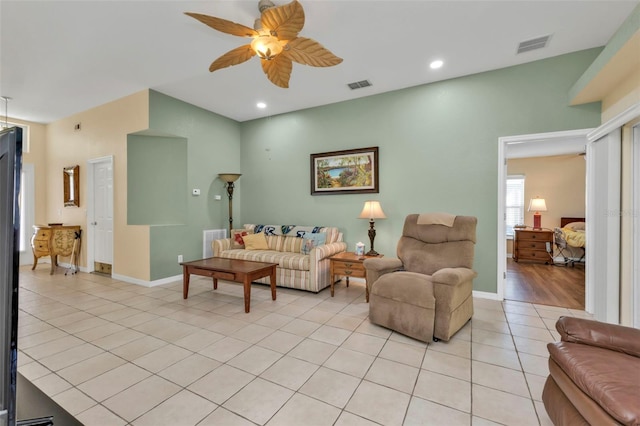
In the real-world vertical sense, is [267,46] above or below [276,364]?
above

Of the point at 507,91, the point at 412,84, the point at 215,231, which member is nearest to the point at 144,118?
the point at 215,231

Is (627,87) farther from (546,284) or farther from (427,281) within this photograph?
(546,284)

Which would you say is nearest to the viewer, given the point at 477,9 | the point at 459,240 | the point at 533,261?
the point at 477,9

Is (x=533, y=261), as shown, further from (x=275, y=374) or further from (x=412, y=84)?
(x=275, y=374)

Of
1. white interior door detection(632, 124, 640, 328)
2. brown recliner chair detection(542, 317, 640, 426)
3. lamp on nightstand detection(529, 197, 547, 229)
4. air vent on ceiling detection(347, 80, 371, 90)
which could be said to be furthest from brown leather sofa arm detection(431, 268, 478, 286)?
lamp on nightstand detection(529, 197, 547, 229)

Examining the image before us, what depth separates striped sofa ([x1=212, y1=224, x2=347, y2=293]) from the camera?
12.9ft

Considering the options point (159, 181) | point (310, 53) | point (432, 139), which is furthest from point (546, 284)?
point (159, 181)

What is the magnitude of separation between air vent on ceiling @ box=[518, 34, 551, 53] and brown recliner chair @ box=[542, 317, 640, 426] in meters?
2.87

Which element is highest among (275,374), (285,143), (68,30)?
(68,30)

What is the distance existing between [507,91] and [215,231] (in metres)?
4.96

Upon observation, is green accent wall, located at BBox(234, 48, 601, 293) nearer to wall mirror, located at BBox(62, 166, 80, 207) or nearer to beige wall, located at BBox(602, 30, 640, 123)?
beige wall, located at BBox(602, 30, 640, 123)

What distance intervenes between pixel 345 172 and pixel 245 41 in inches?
90.3

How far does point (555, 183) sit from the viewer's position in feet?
21.5

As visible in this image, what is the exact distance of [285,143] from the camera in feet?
17.1
